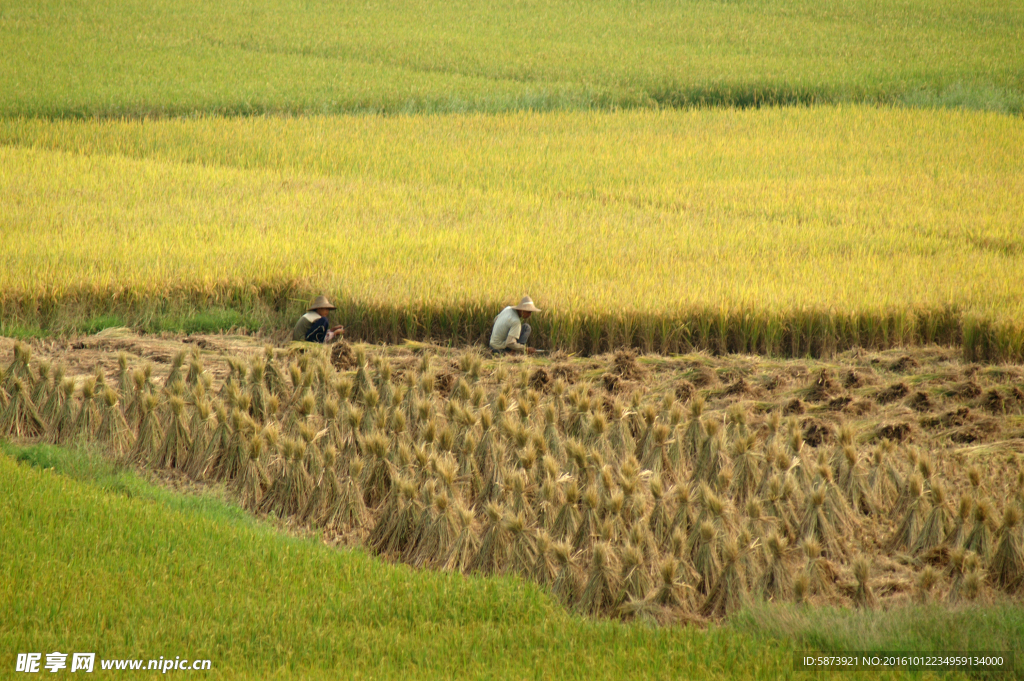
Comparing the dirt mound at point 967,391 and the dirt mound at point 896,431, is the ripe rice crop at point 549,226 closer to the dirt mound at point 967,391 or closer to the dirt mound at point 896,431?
the dirt mound at point 967,391

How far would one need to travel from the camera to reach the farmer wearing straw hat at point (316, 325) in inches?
287

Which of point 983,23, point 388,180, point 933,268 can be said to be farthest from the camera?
point 983,23

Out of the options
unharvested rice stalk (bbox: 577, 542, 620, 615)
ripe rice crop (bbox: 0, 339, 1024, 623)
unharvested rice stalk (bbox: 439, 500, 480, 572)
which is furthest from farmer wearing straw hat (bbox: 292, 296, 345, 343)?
Result: unharvested rice stalk (bbox: 577, 542, 620, 615)

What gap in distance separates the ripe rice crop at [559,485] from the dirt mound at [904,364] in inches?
57.8

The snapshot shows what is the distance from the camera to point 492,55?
21734mm

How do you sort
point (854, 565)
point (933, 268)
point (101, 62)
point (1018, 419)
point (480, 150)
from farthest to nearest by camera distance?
point (101, 62), point (480, 150), point (933, 268), point (1018, 419), point (854, 565)

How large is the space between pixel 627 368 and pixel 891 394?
167 cm

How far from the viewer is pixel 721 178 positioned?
12891mm

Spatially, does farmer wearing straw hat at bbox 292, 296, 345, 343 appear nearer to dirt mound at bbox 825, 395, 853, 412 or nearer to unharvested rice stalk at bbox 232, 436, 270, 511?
unharvested rice stalk at bbox 232, 436, 270, 511

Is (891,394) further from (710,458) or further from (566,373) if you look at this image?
(566,373)

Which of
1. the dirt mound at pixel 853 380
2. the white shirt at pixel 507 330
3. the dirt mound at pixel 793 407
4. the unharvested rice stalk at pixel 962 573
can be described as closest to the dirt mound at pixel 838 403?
the dirt mound at pixel 793 407

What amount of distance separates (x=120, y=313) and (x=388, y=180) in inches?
212

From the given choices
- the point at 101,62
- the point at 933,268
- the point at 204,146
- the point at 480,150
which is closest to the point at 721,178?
the point at 480,150

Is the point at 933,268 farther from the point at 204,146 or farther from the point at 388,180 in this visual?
the point at 204,146
